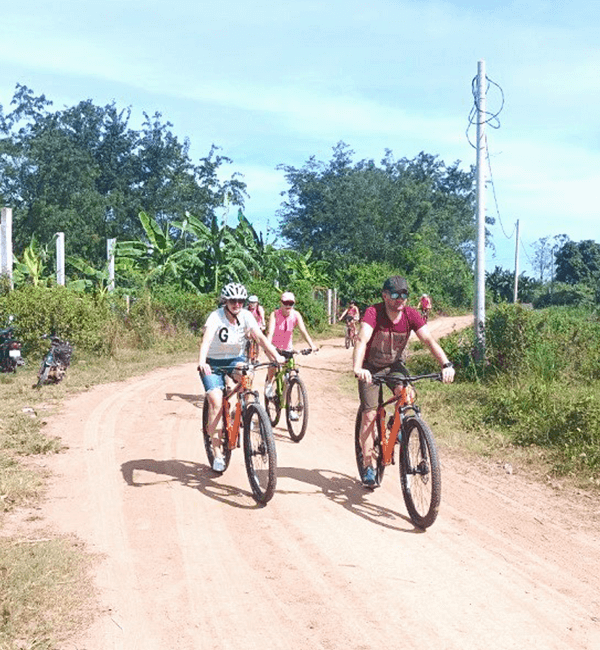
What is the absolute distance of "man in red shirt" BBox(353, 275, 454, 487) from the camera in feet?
20.6

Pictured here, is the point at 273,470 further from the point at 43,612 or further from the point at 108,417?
the point at 108,417

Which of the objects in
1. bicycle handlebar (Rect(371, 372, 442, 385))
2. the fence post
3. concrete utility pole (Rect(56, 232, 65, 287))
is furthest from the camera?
concrete utility pole (Rect(56, 232, 65, 287))

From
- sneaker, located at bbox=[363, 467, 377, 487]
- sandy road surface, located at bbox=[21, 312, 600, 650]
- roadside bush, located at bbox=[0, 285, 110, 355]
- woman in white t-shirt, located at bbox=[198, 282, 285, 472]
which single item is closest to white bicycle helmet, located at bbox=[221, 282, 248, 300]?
woman in white t-shirt, located at bbox=[198, 282, 285, 472]

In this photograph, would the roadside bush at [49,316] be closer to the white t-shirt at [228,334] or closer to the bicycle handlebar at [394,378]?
the white t-shirt at [228,334]

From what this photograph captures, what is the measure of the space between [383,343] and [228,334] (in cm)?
163

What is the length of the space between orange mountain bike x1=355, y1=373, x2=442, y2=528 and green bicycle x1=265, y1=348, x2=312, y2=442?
2.73 meters

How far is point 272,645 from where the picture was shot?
397 cm

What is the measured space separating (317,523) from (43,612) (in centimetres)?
240

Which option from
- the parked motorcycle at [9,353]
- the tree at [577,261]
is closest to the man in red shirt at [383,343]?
the parked motorcycle at [9,353]

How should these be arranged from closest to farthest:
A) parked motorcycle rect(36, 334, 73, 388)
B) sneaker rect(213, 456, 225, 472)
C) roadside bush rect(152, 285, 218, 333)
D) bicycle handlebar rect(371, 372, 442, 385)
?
bicycle handlebar rect(371, 372, 442, 385)
sneaker rect(213, 456, 225, 472)
parked motorcycle rect(36, 334, 73, 388)
roadside bush rect(152, 285, 218, 333)

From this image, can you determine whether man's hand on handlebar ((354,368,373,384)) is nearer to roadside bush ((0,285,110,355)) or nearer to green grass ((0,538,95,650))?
green grass ((0,538,95,650))

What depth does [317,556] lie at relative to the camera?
17.4 feet

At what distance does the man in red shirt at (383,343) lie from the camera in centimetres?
629

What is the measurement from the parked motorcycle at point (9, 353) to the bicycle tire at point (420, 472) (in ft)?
36.1
